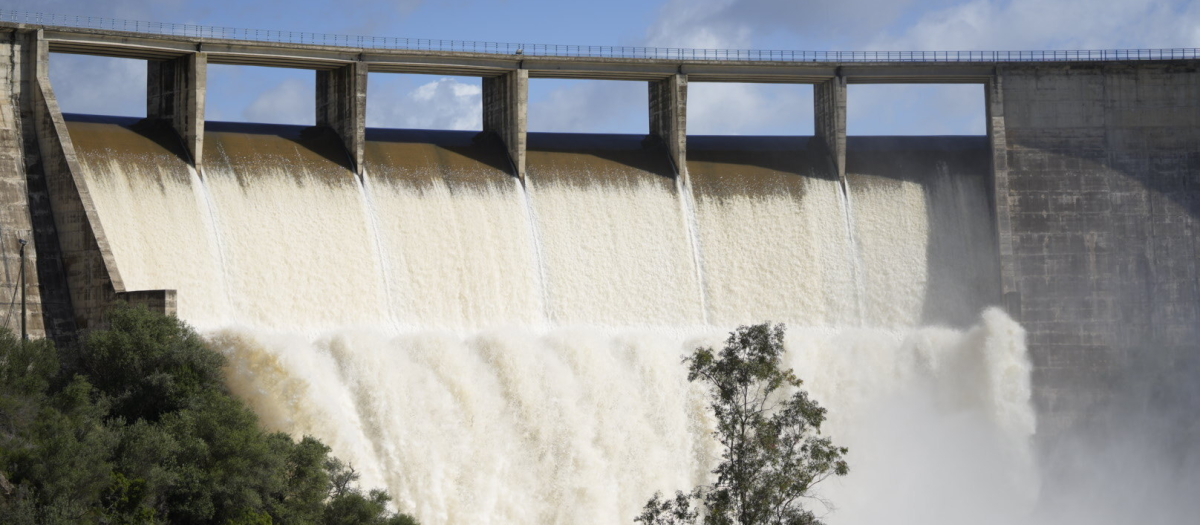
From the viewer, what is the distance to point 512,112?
45.8 metres

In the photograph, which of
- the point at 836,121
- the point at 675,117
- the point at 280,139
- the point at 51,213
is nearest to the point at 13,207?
the point at 51,213

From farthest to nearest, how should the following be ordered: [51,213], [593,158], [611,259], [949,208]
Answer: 1. [949,208]
2. [593,158]
3. [611,259]
4. [51,213]

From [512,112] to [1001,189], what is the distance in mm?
15410

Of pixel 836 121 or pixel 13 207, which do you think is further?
pixel 836 121

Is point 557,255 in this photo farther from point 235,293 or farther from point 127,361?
point 127,361

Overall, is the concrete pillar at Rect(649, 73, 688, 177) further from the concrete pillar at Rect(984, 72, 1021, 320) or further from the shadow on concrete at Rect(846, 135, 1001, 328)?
the concrete pillar at Rect(984, 72, 1021, 320)

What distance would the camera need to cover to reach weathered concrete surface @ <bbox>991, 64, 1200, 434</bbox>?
155 feet

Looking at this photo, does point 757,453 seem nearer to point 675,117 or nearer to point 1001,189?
point 675,117

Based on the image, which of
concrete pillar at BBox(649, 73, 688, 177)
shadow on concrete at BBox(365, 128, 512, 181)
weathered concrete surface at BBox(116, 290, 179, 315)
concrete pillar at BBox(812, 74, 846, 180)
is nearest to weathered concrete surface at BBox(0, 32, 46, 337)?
weathered concrete surface at BBox(116, 290, 179, 315)

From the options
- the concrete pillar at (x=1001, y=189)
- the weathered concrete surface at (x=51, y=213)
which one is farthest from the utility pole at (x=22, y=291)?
the concrete pillar at (x=1001, y=189)

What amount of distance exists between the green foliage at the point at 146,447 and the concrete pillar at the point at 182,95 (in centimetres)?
781

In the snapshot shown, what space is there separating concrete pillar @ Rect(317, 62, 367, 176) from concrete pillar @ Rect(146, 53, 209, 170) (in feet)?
12.1

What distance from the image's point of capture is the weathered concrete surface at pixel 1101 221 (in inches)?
1860

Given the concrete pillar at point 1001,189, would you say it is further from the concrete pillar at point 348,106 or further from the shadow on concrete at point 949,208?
the concrete pillar at point 348,106
